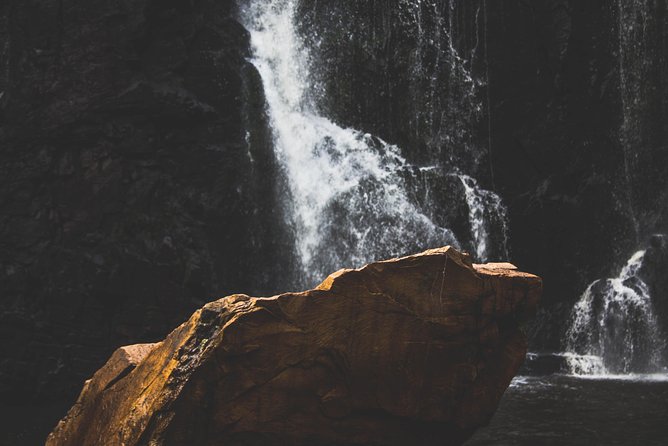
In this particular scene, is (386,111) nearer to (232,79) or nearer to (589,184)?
(232,79)

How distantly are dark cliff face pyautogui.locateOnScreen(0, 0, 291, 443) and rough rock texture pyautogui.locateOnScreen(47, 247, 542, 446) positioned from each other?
939 cm

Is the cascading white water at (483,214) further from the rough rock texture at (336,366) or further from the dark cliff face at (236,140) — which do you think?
the rough rock texture at (336,366)

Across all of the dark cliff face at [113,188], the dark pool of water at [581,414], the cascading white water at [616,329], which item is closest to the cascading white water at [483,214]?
the cascading white water at [616,329]

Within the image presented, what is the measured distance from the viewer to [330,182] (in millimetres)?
18000

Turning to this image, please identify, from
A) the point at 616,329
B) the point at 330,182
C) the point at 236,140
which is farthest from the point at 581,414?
the point at 236,140

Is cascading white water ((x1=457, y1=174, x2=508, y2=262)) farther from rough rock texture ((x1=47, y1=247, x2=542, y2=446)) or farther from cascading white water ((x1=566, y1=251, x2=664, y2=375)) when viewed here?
rough rock texture ((x1=47, y1=247, x2=542, y2=446))

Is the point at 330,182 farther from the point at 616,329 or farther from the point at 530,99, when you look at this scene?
the point at 616,329

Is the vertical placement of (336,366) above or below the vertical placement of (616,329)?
below

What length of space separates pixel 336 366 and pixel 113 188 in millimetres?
11143

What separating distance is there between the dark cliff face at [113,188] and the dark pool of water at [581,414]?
6642 millimetres

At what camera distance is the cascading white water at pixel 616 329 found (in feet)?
54.5

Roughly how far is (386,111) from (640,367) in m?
7.53

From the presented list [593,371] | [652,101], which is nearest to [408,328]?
[593,371]

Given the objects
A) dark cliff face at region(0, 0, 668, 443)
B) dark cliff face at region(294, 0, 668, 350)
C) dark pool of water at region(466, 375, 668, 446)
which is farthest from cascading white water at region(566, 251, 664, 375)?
dark pool of water at region(466, 375, 668, 446)
